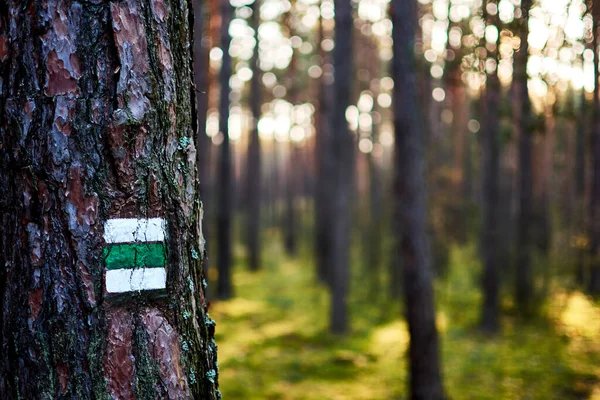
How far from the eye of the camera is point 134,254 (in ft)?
5.22

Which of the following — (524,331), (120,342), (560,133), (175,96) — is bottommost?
(524,331)

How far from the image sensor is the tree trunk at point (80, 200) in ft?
5.02

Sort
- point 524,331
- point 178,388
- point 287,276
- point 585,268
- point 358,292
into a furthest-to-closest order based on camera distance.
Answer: point 287,276 < point 358,292 < point 585,268 < point 524,331 < point 178,388

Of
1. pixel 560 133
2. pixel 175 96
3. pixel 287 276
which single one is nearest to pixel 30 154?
pixel 175 96

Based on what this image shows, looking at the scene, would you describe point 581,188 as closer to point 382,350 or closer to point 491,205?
point 491,205

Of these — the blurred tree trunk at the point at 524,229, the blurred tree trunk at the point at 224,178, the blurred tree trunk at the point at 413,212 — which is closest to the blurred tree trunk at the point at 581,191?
the blurred tree trunk at the point at 524,229

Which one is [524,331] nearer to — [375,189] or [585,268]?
[585,268]

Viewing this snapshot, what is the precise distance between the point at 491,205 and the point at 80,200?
1010 cm

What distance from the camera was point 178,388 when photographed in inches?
65.2

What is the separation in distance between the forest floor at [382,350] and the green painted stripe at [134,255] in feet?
19.3

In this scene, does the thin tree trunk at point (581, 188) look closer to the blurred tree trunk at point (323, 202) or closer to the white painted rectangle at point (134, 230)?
the blurred tree trunk at point (323, 202)

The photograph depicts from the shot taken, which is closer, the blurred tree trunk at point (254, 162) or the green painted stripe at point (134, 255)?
the green painted stripe at point (134, 255)

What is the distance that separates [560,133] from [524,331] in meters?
10.6

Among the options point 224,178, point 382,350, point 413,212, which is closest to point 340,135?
point 382,350
